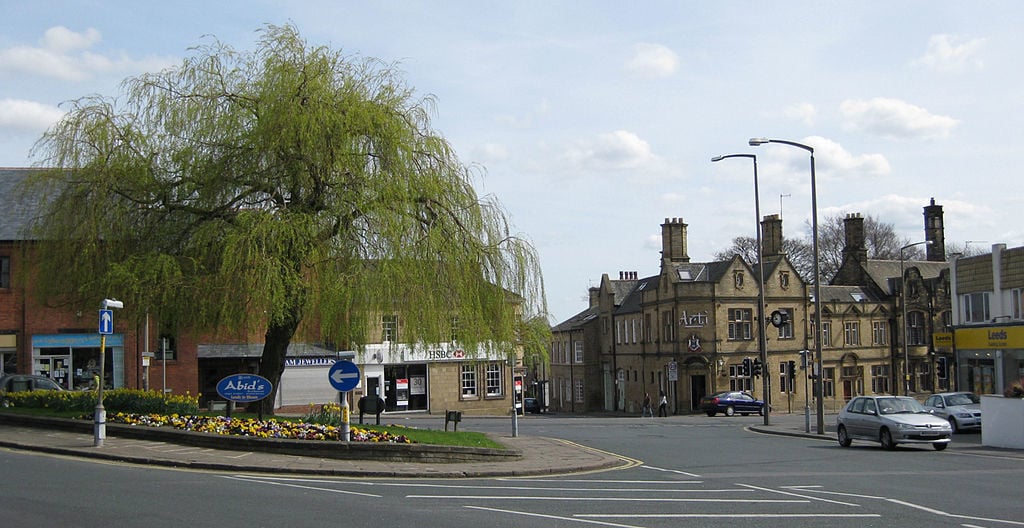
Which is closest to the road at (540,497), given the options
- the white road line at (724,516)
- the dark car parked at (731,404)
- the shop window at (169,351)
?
the white road line at (724,516)

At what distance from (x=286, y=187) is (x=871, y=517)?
587 inches

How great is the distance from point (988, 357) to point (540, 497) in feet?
106

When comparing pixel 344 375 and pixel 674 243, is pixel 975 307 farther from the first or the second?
pixel 344 375

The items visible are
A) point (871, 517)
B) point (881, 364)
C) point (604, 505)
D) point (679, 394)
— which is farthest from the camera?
point (881, 364)

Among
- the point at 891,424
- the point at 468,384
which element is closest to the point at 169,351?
the point at 468,384

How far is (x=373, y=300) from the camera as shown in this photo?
21.6 meters

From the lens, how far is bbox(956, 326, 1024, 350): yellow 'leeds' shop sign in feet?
125

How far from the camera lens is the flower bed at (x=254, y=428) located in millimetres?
20797

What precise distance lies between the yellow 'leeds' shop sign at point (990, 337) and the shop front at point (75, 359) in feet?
118

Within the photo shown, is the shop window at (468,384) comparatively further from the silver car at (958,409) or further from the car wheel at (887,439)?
the car wheel at (887,439)

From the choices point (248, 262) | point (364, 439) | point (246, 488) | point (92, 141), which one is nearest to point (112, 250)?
point (92, 141)

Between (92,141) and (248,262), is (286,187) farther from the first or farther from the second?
(92,141)

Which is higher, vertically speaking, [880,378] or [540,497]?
[540,497]

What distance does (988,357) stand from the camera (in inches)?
1596
